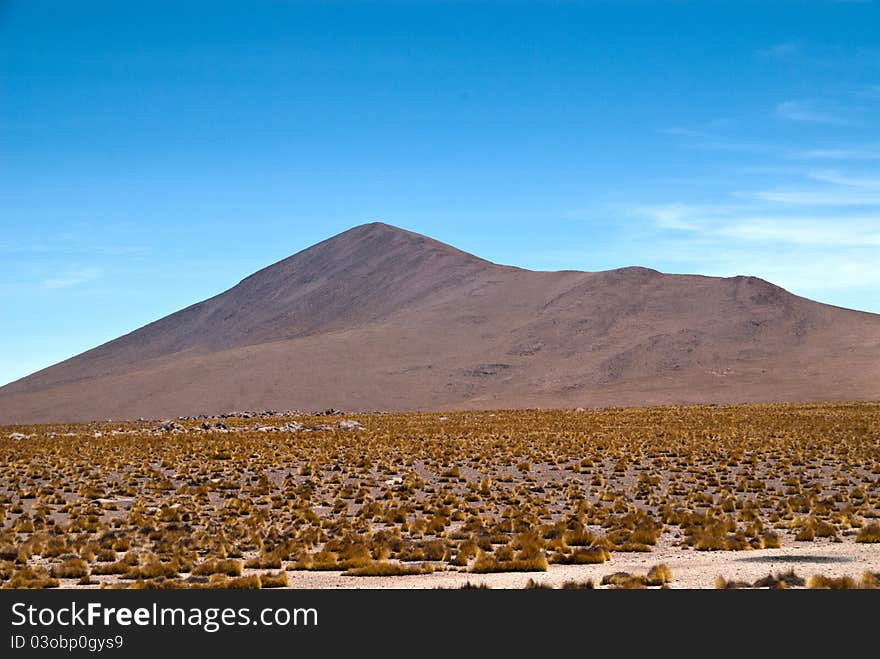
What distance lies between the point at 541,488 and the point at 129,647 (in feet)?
68.9

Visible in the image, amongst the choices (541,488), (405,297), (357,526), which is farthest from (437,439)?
(405,297)

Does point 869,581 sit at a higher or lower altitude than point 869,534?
higher

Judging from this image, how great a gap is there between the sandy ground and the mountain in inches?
3553

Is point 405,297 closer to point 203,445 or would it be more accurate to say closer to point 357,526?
point 203,445

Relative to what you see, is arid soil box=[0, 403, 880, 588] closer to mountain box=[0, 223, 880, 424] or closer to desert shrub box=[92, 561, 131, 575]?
desert shrub box=[92, 561, 131, 575]

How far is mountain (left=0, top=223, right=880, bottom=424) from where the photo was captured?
117 m

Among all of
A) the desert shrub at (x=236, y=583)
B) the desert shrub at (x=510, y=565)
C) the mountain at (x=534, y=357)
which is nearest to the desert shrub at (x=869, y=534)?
the desert shrub at (x=510, y=565)

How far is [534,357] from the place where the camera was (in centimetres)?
13400

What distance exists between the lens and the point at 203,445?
46219 millimetres

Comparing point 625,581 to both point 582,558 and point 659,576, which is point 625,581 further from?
point 582,558

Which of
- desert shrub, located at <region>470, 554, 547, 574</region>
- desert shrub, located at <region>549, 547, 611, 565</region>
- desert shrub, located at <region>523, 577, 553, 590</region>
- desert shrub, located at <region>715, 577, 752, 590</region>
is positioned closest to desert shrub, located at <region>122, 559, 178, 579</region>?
desert shrub, located at <region>470, 554, 547, 574</region>

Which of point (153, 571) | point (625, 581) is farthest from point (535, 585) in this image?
point (153, 571)

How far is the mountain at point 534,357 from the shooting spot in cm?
11725

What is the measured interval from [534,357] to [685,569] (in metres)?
120
